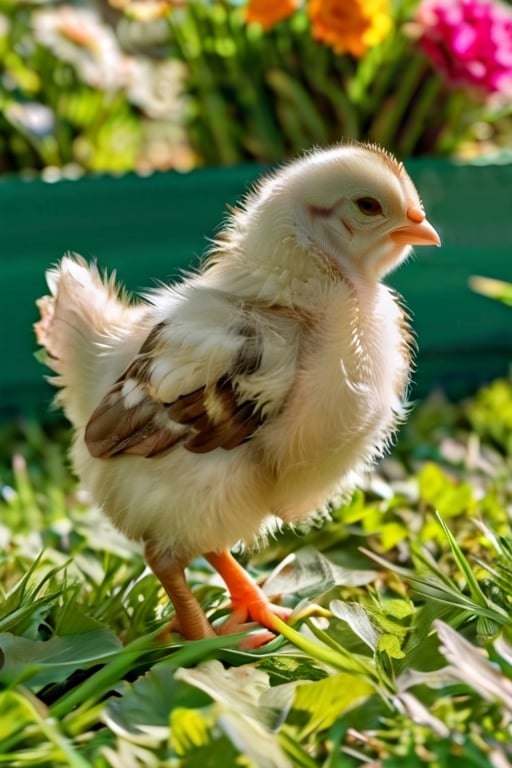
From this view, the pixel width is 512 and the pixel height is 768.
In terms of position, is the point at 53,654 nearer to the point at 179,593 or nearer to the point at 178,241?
the point at 179,593

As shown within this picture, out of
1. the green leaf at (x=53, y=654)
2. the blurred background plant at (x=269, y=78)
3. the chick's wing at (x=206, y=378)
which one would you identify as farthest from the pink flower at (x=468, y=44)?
the green leaf at (x=53, y=654)

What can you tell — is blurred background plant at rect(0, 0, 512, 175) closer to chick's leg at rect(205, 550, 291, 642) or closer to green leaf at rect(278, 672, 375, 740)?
chick's leg at rect(205, 550, 291, 642)

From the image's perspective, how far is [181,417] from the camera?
2.56 feet

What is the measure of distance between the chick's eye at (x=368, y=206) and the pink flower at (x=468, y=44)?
904 millimetres

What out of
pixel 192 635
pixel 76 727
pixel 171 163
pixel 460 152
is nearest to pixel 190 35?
pixel 171 163

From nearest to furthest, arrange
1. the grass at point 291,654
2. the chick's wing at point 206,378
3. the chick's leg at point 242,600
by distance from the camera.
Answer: the grass at point 291,654 → the chick's wing at point 206,378 → the chick's leg at point 242,600

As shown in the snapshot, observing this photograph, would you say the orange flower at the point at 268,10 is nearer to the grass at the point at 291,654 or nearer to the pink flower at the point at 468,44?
the pink flower at the point at 468,44

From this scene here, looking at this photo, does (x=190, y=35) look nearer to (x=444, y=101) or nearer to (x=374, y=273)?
(x=444, y=101)

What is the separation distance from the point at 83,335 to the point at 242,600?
26 cm

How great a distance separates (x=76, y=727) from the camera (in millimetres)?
686

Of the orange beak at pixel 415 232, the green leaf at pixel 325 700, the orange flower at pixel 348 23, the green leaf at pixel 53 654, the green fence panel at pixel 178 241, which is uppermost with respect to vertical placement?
the orange beak at pixel 415 232

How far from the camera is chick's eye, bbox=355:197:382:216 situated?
0.78 meters

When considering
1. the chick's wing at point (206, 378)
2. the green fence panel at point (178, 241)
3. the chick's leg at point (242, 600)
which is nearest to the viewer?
the chick's wing at point (206, 378)

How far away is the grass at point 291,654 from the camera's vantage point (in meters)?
0.64
